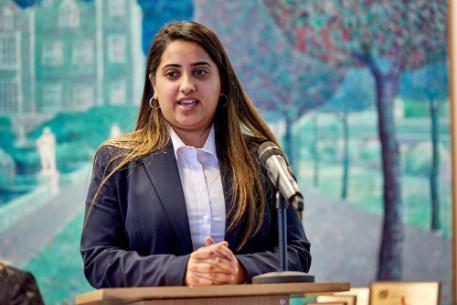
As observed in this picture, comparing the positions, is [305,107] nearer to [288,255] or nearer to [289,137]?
[289,137]

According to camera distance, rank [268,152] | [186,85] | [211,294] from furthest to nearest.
Answer: [186,85]
[268,152]
[211,294]

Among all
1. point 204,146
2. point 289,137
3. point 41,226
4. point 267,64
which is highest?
point 267,64

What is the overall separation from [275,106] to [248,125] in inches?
120

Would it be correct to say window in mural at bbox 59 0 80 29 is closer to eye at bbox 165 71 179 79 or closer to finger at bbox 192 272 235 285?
eye at bbox 165 71 179 79

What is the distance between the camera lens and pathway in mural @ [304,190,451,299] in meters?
5.75

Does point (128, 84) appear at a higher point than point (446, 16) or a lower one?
lower

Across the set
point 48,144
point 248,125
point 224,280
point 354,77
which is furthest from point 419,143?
point 224,280

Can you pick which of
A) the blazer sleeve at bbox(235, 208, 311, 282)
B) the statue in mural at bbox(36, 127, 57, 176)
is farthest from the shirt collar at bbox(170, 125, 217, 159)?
the statue in mural at bbox(36, 127, 57, 176)

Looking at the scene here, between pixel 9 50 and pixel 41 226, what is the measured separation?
3.30 ft

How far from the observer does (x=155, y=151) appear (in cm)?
259

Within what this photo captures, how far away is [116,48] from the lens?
18.8 feet

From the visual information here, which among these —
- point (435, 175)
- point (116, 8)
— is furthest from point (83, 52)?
point (435, 175)

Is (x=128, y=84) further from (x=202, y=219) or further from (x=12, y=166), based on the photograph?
(x=202, y=219)

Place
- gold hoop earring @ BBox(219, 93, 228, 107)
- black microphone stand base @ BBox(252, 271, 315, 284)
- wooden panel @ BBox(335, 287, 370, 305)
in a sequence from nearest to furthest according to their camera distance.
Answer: black microphone stand base @ BBox(252, 271, 315, 284) → gold hoop earring @ BBox(219, 93, 228, 107) → wooden panel @ BBox(335, 287, 370, 305)
